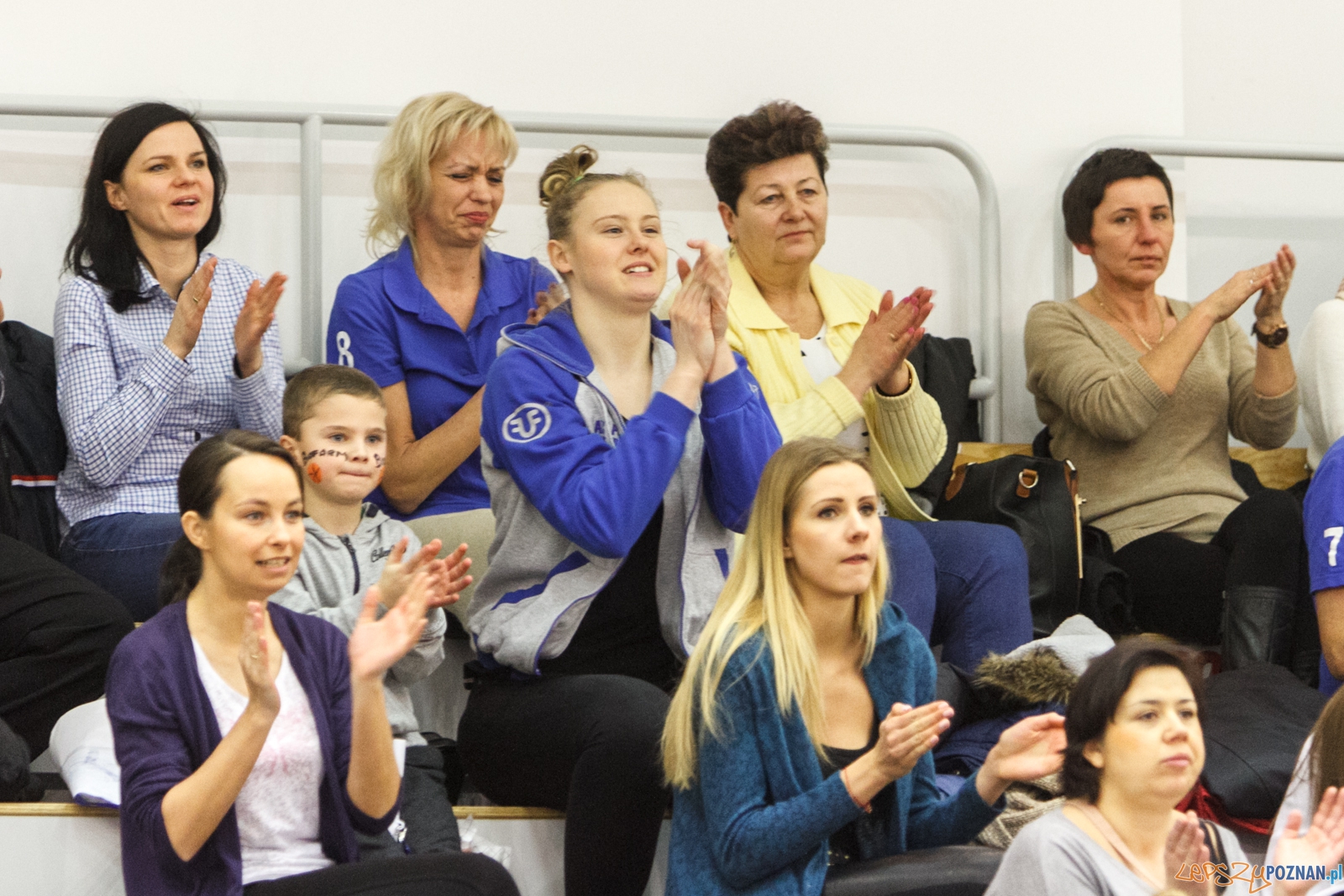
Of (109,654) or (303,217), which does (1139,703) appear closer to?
(109,654)

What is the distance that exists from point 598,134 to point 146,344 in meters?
→ 1.09

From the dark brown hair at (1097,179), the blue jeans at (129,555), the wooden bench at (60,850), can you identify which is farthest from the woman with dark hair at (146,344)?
the dark brown hair at (1097,179)

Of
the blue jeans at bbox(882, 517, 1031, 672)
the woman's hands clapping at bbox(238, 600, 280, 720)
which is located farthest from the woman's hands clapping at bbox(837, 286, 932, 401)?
the woman's hands clapping at bbox(238, 600, 280, 720)

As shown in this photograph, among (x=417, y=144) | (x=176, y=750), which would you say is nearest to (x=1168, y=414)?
(x=417, y=144)

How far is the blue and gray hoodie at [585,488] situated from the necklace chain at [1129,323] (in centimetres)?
120

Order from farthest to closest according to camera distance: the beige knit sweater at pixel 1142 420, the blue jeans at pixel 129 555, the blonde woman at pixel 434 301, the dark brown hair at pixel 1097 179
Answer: the dark brown hair at pixel 1097 179, the beige knit sweater at pixel 1142 420, the blonde woman at pixel 434 301, the blue jeans at pixel 129 555

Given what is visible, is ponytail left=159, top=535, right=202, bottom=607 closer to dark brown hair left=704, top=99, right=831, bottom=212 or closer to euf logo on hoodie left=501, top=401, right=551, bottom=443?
euf logo on hoodie left=501, top=401, right=551, bottom=443

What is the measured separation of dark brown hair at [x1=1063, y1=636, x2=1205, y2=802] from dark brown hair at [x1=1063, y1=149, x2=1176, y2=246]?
161cm

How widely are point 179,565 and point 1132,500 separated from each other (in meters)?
1.76

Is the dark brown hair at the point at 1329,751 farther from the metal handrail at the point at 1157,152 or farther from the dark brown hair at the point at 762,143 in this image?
the metal handrail at the point at 1157,152

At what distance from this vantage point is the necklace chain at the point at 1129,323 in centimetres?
310

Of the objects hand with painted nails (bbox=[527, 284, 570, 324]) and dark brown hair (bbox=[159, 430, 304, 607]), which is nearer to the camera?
dark brown hair (bbox=[159, 430, 304, 607])

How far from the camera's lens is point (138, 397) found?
2.42 metres

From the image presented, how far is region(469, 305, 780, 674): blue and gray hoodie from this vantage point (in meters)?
2.00
